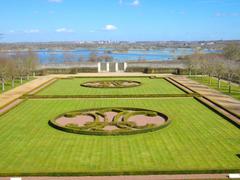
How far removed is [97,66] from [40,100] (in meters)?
33.8

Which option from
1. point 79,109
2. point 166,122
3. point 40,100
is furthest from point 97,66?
point 166,122

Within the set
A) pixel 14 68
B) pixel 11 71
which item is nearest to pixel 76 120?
pixel 11 71

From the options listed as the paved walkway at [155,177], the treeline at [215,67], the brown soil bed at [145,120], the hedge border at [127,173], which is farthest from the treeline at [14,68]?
the paved walkway at [155,177]

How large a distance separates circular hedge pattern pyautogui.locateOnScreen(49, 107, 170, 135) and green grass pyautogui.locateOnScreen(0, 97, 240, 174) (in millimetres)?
414

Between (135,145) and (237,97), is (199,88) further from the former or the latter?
(135,145)

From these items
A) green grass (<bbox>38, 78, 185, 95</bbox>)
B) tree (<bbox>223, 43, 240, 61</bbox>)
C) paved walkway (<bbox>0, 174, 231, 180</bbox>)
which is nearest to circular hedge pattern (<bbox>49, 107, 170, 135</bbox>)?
paved walkway (<bbox>0, 174, 231, 180</bbox>)

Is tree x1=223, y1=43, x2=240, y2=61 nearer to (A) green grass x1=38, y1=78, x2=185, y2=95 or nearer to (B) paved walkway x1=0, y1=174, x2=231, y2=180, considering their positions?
(A) green grass x1=38, y1=78, x2=185, y2=95

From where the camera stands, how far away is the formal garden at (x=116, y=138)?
14.4 meters

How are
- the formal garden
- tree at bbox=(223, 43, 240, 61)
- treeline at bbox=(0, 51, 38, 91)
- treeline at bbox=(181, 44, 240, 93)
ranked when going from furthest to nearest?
tree at bbox=(223, 43, 240, 61)
treeline at bbox=(181, 44, 240, 93)
treeline at bbox=(0, 51, 38, 91)
the formal garden

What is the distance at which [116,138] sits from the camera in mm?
18594

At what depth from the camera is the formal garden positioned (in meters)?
14.4

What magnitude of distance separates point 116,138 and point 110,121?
3.68 meters

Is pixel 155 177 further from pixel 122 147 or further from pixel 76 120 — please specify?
pixel 76 120

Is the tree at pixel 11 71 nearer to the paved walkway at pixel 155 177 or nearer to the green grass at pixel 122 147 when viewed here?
the green grass at pixel 122 147
